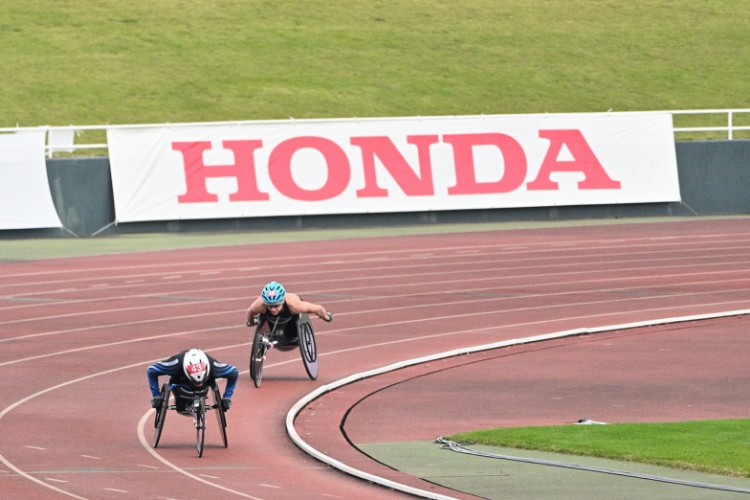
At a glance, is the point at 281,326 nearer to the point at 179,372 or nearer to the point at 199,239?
the point at 179,372

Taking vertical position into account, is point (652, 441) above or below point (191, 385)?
below

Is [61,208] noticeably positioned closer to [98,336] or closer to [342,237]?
[342,237]

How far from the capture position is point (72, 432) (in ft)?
→ 43.2

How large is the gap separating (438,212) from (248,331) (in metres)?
15.0

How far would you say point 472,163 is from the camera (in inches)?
1344

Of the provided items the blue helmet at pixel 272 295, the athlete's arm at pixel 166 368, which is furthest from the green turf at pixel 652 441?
the blue helmet at pixel 272 295

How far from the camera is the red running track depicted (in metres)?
11.6

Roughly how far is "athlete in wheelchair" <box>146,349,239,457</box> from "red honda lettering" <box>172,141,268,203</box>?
20.6 m

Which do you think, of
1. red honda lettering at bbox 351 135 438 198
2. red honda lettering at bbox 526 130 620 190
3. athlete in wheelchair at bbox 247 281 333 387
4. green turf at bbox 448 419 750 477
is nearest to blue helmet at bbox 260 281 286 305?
athlete in wheelchair at bbox 247 281 333 387

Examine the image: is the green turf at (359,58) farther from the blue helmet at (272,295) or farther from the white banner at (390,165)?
the blue helmet at (272,295)

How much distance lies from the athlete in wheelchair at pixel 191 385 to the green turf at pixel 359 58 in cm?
3457

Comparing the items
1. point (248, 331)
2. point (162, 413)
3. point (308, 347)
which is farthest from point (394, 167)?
point (162, 413)

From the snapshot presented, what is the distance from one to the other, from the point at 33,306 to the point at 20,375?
5.85 metres

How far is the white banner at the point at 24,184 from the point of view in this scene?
3142cm
